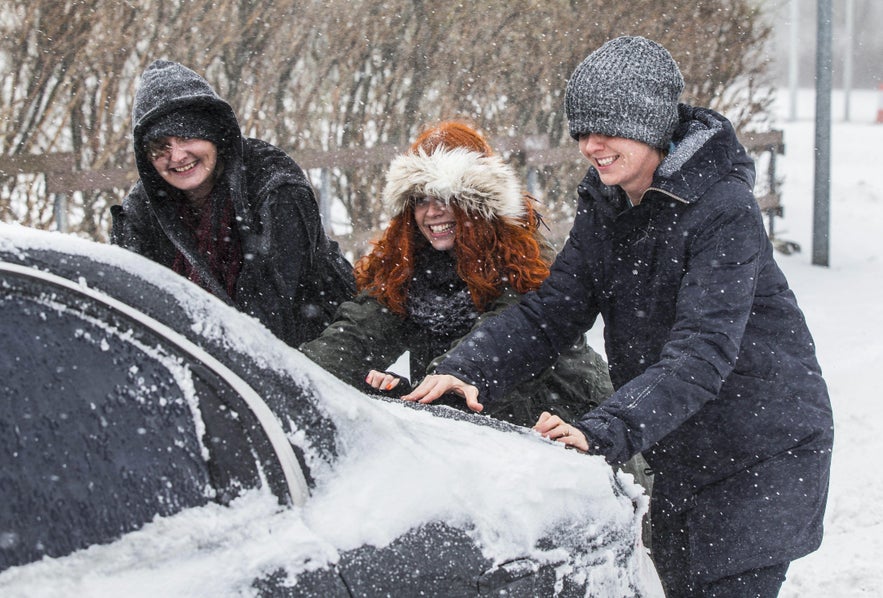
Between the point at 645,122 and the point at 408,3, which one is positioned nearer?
the point at 645,122

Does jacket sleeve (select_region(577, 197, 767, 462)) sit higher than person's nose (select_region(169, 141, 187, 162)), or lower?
lower

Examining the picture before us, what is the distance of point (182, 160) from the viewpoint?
9.47ft

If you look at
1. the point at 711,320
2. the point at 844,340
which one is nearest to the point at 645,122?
the point at 711,320

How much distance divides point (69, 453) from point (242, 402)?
0.82 feet

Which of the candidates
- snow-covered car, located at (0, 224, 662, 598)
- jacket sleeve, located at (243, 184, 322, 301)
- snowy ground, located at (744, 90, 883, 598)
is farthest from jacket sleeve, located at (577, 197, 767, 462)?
snowy ground, located at (744, 90, 883, 598)

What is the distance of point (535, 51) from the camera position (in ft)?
26.6

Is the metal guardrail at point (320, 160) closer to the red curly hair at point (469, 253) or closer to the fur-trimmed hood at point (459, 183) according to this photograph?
the red curly hair at point (469, 253)

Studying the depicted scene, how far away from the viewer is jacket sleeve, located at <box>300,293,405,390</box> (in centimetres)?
289

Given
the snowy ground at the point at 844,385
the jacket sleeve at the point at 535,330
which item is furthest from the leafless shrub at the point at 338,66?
the jacket sleeve at the point at 535,330

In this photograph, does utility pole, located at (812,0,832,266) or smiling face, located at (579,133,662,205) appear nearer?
smiling face, located at (579,133,662,205)

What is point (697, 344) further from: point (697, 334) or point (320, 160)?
point (320, 160)

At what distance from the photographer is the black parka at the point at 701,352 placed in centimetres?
218

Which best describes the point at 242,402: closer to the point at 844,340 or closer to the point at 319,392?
the point at 319,392

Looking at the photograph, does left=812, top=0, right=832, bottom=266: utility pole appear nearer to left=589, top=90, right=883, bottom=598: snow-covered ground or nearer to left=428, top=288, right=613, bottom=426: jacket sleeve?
left=589, top=90, right=883, bottom=598: snow-covered ground
